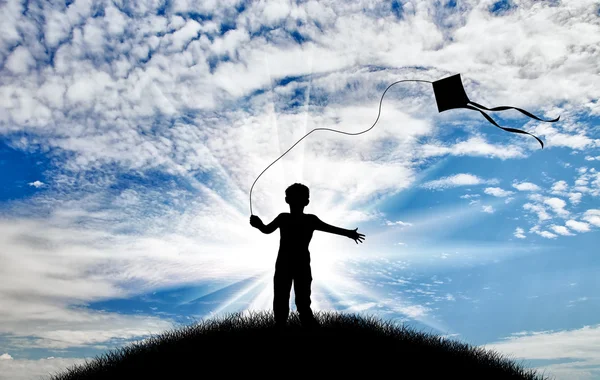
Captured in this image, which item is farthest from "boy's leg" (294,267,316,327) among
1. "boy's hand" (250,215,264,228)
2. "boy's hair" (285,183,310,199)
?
"boy's hair" (285,183,310,199)

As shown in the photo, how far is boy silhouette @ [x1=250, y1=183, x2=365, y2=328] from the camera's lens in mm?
7543

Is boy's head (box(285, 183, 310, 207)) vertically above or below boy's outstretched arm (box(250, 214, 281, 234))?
above

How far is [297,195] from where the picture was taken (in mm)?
7641

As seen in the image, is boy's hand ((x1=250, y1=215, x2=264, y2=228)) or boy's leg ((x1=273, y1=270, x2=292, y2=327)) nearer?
boy's leg ((x1=273, y1=270, x2=292, y2=327))

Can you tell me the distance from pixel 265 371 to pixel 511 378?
4.25 m

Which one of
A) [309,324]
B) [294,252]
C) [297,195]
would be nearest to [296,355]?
[309,324]

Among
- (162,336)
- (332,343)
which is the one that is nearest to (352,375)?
(332,343)

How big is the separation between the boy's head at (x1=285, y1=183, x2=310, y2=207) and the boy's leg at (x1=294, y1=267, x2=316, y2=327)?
0.99 m

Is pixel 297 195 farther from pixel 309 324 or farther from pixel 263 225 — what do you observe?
pixel 309 324

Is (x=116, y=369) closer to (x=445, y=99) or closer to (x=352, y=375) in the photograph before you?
(x=352, y=375)

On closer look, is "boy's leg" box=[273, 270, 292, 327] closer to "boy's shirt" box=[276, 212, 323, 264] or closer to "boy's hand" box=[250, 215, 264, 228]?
"boy's shirt" box=[276, 212, 323, 264]

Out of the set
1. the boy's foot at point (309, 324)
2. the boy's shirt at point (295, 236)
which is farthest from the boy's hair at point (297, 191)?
the boy's foot at point (309, 324)

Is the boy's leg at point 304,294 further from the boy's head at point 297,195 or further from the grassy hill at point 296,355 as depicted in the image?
the boy's head at point 297,195

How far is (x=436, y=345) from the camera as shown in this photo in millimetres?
8797
